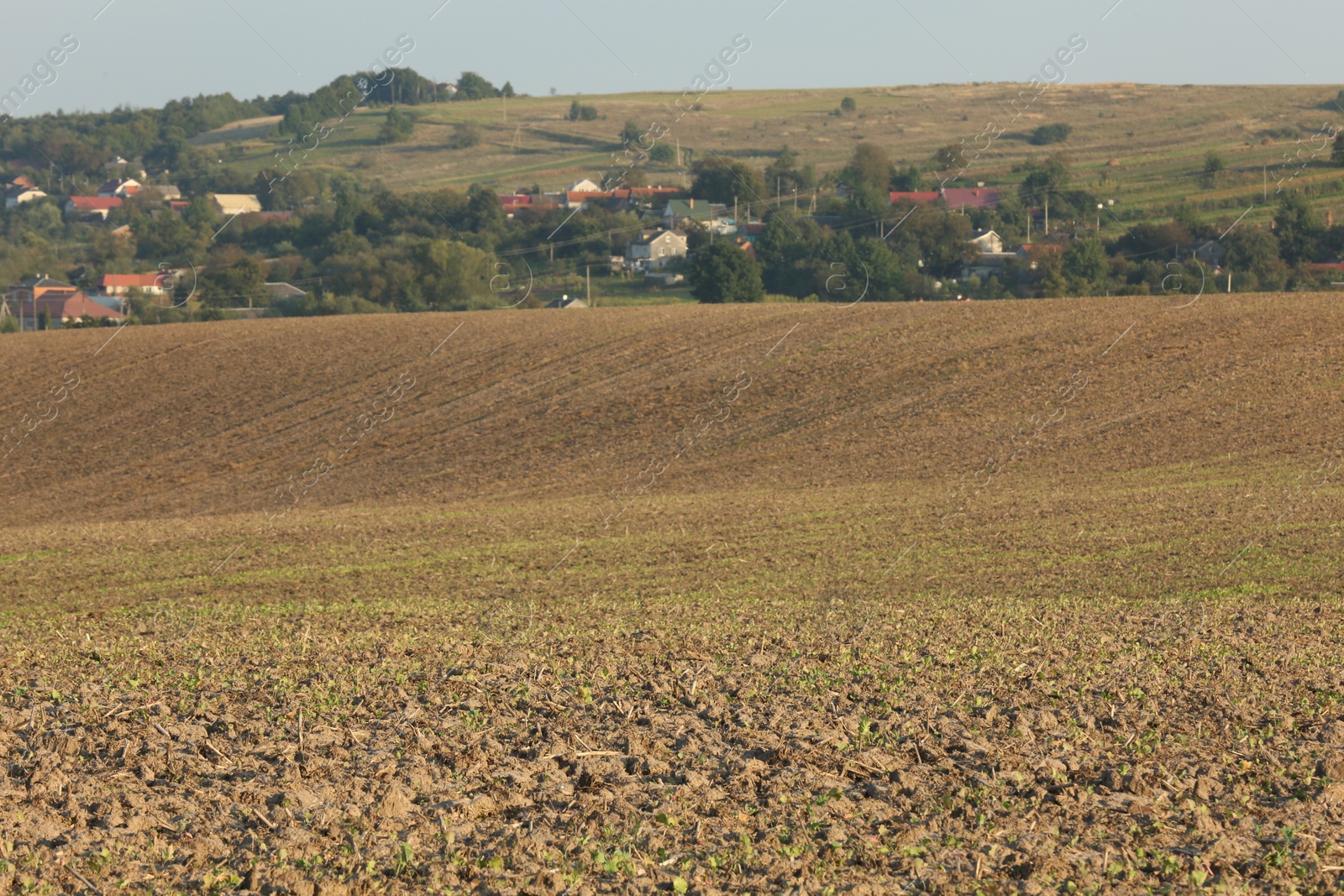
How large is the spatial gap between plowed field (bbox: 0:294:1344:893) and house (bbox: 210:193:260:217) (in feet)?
214

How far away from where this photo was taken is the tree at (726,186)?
96.4 m

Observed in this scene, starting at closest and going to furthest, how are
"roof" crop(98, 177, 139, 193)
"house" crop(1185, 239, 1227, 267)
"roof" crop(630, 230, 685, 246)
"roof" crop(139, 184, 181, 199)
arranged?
1. "house" crop(1185, 239, 1227, 267)
2. "roof" crop(630, 230, 685, 246)
3. "roof" crop(139, 184, 181, 199)
4. "roof" crop(98, 177, 139, 193)

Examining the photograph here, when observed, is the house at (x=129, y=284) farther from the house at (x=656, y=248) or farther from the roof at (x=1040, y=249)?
the roof at (x=1040, y=249)

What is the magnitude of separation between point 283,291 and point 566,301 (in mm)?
17456

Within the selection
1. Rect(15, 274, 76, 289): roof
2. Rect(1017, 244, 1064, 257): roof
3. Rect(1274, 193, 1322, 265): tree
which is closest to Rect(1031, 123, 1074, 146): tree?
Rect(1017, 244, 1064, 257): roof

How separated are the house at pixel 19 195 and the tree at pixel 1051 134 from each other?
94.2 meters

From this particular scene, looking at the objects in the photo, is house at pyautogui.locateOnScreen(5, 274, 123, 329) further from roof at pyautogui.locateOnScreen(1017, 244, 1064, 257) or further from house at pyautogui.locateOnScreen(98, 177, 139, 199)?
roof at pyautogui.locateOnScreen(1017, 244, 1064, 257)

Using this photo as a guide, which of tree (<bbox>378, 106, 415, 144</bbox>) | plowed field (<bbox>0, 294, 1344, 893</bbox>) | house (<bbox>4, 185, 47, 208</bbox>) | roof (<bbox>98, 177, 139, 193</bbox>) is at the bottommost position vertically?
plowed field (<bbox>0, 294, 1344, 893</bbox>)

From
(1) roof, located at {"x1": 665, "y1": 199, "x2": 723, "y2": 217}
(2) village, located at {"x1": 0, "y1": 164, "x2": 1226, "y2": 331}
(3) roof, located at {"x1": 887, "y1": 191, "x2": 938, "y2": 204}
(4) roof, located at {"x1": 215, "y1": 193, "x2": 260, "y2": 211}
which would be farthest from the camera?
(4) roof, located at {"x1": 215, "y1": 193, "x2": 260, "y2": 211}

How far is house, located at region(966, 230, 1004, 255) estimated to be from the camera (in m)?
64.1

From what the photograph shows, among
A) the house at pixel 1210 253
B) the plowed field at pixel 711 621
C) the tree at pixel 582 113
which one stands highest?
the tree at pixel 582 113

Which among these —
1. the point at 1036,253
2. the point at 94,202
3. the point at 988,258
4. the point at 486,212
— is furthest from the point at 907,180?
the point at 94,202

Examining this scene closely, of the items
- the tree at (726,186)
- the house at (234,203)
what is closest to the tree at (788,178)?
the tree at (726,186)

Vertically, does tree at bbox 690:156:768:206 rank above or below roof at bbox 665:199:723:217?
above
